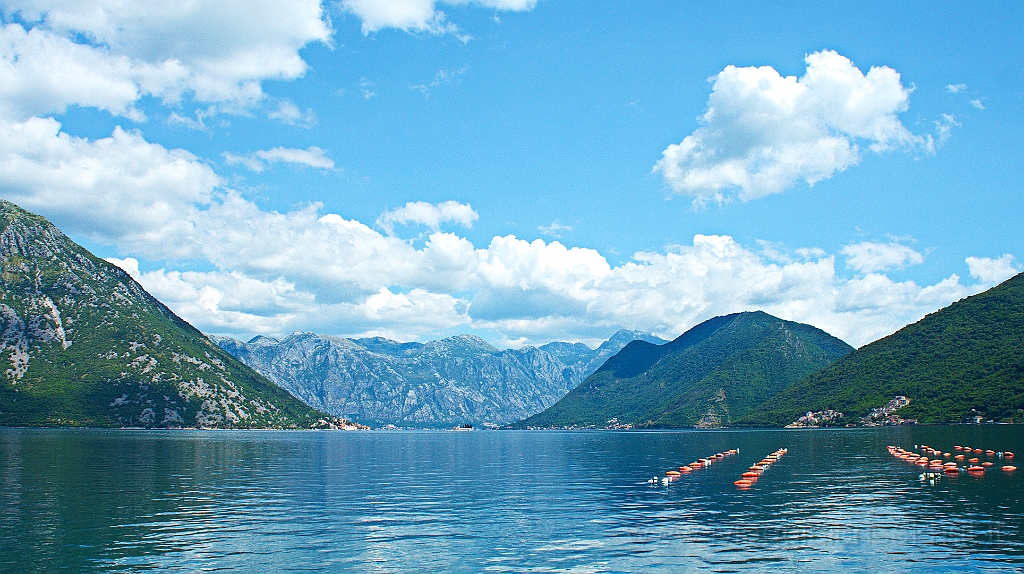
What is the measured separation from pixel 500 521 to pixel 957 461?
113 meters

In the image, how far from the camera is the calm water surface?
5447 centimetres

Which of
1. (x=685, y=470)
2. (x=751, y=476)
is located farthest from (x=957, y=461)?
(x=685, y=470)

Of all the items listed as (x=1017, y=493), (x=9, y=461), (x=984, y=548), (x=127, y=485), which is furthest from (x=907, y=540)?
(x=9, y=461)

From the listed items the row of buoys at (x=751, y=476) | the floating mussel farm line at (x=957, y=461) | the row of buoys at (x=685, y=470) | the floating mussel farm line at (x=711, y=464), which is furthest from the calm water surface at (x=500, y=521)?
the floating mussel farm line at (x=957, y=461)

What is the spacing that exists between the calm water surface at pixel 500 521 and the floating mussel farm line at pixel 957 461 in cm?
343

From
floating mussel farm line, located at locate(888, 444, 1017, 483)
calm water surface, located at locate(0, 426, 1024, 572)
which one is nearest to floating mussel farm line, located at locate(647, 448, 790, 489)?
calm water surface, located at locate(0, 426, 1024, 572)

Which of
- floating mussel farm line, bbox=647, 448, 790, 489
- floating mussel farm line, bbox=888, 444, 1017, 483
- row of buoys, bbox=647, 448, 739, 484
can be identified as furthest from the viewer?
floating mussel farm line, bbox=888, 444, 1017, 483

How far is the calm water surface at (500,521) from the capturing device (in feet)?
179

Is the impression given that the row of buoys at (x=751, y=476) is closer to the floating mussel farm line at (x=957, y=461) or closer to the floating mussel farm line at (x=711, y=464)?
the floating mussel farm line at (x=711, y=464)

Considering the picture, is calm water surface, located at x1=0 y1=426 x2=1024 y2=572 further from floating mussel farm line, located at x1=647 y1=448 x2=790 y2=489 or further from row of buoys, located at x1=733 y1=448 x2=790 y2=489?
floating mussel farm line, located at x1=647 y1=448 x2=790 y2=489

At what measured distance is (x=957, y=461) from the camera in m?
141

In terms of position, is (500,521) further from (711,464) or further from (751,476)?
(711,464)

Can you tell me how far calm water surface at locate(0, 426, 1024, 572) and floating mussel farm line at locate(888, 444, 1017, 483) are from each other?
343cm

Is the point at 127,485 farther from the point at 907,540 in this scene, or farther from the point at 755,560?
the point at 907,540
